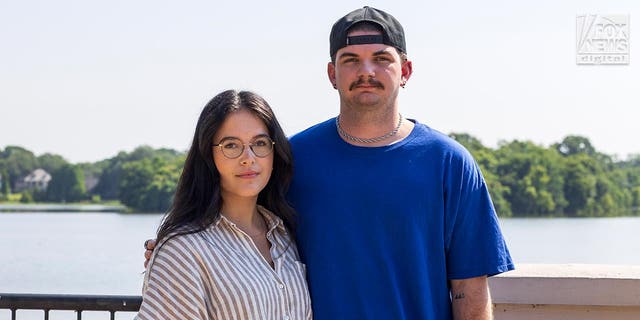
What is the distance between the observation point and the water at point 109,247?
25828 mm

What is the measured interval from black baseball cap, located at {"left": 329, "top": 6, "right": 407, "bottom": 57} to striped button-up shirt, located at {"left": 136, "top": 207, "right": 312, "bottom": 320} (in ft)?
2.67

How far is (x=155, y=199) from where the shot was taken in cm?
5231

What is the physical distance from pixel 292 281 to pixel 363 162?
502 millimetres

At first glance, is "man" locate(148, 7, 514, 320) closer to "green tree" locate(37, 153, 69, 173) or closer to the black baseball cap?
the black baseball cap

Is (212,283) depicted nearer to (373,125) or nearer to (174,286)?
(174,286)

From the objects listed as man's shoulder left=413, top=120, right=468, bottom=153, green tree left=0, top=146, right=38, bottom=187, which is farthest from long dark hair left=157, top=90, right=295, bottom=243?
green tree left=0, top=146, right=38, bottom=187

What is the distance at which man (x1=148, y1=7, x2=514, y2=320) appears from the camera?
3.19 metres

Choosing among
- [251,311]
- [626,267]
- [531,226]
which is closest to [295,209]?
[251,311]

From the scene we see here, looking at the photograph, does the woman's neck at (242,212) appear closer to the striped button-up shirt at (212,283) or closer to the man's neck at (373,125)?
the striped button-up shirt at (212,283)

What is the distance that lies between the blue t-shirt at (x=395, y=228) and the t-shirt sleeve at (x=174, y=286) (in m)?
0.52

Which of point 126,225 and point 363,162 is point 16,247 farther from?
point 363,162

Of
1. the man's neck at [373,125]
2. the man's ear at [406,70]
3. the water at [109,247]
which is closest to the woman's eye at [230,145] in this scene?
the man's neck at [373,125]

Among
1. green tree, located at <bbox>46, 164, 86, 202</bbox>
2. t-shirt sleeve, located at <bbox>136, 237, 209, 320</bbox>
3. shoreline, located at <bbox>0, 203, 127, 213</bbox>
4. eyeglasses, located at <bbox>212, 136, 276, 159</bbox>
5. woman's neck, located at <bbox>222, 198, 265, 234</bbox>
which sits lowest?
shoreline, located at <bbox>0, 203, 127, 213</bbox>

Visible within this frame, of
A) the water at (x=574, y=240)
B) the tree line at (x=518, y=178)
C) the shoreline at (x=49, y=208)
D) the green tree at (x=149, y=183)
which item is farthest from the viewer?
the shoreline at (x=49, y=208)
